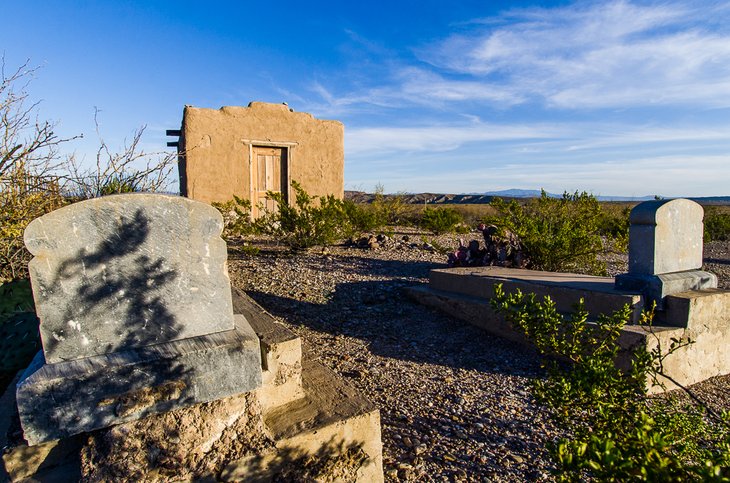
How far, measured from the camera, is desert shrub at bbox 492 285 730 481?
3.66ft

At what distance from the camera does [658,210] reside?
144 inches

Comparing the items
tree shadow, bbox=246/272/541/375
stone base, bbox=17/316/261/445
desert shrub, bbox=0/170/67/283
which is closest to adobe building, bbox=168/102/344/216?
desert shrub, bbox=0/170/67/283

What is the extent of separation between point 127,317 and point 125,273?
0.19 metres

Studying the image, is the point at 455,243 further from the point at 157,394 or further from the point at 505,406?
the point at 157,394

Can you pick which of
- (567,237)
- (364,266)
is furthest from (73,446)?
(567,237)

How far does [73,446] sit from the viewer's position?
1804 millimetres

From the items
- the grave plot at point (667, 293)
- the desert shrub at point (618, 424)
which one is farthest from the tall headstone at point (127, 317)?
the grave plot at point (667, 293)

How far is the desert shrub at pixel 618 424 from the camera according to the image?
112 cm

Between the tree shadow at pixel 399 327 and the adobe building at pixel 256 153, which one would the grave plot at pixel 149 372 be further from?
the adobe building at pixel 256 153

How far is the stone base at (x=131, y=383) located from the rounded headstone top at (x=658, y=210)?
340cm

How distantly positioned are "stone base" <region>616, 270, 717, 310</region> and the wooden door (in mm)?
7328

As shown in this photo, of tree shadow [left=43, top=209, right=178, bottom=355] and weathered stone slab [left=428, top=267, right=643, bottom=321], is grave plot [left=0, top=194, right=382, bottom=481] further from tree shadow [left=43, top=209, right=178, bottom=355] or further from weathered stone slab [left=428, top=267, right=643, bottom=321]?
weathered stone slab [left=428, top=267, right=643, bottom=321]

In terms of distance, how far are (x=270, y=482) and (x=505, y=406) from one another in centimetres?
169

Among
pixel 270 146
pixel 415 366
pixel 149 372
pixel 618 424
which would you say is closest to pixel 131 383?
pixel 149 372
